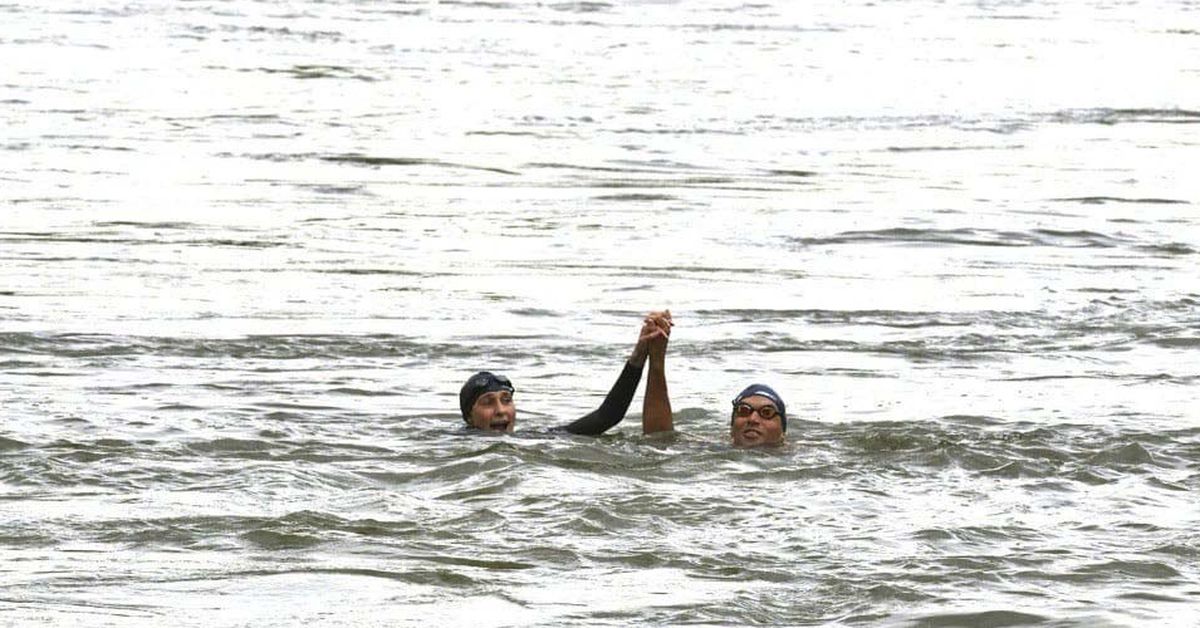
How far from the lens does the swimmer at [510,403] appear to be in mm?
13648

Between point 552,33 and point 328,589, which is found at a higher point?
point 552,33

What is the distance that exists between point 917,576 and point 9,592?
12.0ft

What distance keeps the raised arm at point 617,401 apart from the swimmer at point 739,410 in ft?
0.24

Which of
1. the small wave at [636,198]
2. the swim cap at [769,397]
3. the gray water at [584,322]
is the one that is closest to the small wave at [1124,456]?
the gray water at [584,322]

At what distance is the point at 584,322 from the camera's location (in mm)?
17609

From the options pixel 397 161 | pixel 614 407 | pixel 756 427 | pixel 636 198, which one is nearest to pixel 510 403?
pixel 614 407

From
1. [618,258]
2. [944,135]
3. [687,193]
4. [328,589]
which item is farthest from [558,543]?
[944,135]

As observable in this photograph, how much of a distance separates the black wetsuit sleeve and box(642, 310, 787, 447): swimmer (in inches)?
3.8

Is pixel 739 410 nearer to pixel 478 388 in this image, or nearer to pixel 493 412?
pixel 493 412

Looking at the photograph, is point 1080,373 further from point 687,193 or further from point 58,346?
point 687,193

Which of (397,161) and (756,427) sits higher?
(397,161)

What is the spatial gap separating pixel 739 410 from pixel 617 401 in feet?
2.18

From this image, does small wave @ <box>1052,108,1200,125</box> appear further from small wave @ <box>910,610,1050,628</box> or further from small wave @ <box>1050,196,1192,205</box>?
small wave @ <box>910,610,1050,628</box>

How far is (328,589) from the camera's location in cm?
1010
